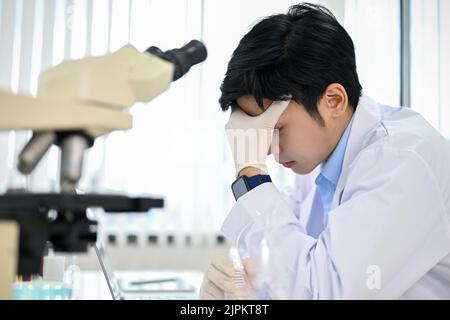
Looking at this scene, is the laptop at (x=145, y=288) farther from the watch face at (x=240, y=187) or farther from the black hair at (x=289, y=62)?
the black hair at (x=289, y=62)

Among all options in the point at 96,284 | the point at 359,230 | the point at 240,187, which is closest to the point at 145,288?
the point at 96,284

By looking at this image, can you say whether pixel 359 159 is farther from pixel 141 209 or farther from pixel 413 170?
pixel 141 209

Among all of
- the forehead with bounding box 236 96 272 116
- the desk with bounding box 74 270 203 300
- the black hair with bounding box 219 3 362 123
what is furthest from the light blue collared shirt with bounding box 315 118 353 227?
the desk with bounding box 74 270 203 300

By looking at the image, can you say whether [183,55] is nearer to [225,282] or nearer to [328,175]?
[225,282]

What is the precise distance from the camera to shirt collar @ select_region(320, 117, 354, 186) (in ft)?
4.04

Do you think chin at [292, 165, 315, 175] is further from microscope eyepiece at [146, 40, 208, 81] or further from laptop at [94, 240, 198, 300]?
microscope eyepiece at [146, 40, 208, 81]

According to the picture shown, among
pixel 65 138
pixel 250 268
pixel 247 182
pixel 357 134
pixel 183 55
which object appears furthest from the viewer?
pixel 357 134

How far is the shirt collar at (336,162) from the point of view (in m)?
1.23

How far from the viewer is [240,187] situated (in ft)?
3.60

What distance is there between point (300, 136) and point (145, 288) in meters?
0.78

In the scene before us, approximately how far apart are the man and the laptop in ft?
1.40

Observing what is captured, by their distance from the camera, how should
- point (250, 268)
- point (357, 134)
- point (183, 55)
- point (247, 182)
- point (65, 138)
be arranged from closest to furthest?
point (65, 138) → point (183, 55) → point (250, 268) → point (247, 182) → point (357, 134)

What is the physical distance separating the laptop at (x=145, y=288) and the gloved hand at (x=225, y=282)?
373mm
